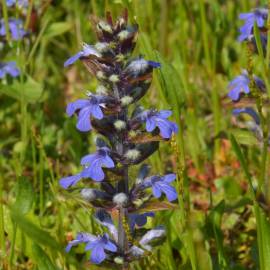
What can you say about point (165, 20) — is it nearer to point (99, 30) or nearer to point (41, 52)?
point (41, 52)

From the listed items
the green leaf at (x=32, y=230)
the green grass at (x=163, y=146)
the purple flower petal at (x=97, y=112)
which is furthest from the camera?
the green grass at (x=163, y=146)

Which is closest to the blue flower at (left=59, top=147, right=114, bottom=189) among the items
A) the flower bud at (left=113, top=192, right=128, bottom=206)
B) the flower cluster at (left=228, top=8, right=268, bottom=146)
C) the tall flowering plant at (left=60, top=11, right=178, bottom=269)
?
the tall flowering plant at (left=60, top=11, right=178, bottom=269)

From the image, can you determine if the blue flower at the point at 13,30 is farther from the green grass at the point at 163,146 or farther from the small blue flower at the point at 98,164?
the small blue flower at the point at 98,164

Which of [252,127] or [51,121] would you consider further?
[51,121]

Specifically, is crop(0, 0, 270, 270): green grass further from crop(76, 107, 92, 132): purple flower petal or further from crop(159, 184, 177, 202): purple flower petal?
crop(76, 107, 92, 132): purple flower petal

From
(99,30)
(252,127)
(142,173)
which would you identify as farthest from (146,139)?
(252,127)

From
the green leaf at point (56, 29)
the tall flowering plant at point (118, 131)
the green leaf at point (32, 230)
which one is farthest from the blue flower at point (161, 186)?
the green leaf at point (56, 29)
